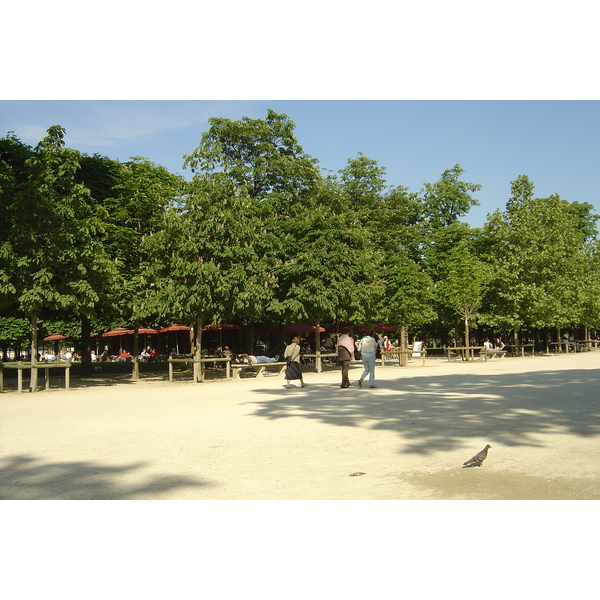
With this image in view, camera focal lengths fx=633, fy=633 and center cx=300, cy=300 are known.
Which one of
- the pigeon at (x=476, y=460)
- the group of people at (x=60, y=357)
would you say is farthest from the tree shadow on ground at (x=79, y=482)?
the group of people at (x=60, y=357)

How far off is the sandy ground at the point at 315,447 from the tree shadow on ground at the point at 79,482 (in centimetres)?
2

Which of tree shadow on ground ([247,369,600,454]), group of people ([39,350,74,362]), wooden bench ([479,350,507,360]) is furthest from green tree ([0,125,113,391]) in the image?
group of people ([39,350,74,362])

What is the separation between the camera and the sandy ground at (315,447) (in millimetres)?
5996

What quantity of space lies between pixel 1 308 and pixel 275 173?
1585 centimetres

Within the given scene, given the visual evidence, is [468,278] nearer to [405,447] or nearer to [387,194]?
[387,194]

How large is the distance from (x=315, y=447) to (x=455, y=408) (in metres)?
4.34

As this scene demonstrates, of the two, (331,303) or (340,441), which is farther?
(331,303)

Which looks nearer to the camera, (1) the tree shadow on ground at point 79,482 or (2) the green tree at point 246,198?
(1) the tree shadow on ground at point 79,482

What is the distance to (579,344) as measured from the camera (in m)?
50.8

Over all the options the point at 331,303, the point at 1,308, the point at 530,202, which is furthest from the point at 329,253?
the point at 530,202

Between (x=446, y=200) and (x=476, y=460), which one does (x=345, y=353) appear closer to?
(x=476, y=460)

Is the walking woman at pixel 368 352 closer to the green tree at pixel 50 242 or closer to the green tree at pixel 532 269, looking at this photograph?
the green tree at pixel 50 242

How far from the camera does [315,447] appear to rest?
809cm

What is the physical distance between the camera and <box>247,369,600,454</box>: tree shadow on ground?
860 cm
